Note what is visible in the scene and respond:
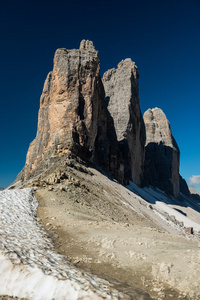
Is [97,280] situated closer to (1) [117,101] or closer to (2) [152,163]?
(1) [117,101]

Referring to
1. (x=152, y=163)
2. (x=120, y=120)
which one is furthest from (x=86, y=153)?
(x=152, y=163)

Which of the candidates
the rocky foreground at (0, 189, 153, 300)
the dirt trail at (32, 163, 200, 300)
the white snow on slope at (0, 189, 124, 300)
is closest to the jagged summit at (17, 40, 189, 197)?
the dirt trail at (32, 163, 200, 300)

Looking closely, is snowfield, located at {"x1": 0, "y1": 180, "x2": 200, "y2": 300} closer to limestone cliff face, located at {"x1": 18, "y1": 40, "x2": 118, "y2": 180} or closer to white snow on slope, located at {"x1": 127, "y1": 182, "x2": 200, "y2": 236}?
limestone cliff face, located at {"x1": 18, "y1": 40, "x2": 118, "y2": 180}

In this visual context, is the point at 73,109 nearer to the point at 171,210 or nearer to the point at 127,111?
the point at 171,210

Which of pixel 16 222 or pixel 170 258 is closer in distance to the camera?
pixel 170 258

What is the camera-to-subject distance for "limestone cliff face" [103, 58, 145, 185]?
234 feet

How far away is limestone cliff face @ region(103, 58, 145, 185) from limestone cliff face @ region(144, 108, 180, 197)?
16644mm

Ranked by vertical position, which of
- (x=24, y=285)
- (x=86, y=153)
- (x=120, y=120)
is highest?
(x=120, y=120)

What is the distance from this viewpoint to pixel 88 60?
4325 centimetres

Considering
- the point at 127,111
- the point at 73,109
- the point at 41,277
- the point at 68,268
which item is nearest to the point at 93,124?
the point at 73,109

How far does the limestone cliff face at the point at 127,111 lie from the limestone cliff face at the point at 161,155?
16.6 m

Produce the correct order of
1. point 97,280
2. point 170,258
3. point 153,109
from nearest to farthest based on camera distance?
point 97,280, point 170,258, point 153,109

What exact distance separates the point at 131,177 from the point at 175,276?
66.0 meters

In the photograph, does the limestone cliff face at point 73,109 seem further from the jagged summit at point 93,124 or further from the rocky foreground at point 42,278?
the rocky foreground at point 42,278
